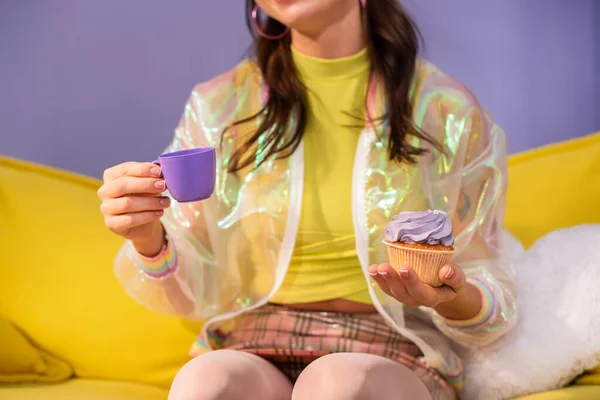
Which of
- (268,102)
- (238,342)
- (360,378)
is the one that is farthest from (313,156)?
(360,378)

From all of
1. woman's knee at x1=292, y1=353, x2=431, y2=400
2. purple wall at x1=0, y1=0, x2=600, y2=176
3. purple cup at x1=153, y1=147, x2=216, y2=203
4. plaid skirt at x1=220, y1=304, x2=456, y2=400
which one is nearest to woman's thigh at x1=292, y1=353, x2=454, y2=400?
woman's knee at x1=292, y1=353, x2=431, y2=400

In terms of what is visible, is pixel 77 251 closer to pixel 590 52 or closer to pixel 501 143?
pixel 501 143

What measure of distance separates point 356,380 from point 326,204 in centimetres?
41

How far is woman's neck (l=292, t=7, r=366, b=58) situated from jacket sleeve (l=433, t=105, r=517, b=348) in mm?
262

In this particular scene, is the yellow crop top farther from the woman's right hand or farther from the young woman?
the woman's right hand

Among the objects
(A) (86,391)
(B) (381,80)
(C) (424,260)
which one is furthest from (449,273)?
(A) (86,391)

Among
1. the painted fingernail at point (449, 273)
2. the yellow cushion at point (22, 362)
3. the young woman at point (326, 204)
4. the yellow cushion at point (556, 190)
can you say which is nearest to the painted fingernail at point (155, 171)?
the young woman at point (326, 204)

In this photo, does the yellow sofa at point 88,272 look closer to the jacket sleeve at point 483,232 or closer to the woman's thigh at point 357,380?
the jacket sleeve at point 483,232

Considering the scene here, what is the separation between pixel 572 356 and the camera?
1.39m

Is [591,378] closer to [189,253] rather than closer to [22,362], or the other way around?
[189,253]

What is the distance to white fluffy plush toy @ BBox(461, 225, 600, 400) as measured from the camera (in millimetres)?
1388

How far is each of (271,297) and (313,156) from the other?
0.29 metres

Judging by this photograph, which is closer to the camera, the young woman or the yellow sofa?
the young woman

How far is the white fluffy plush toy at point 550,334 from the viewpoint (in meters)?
1.39
